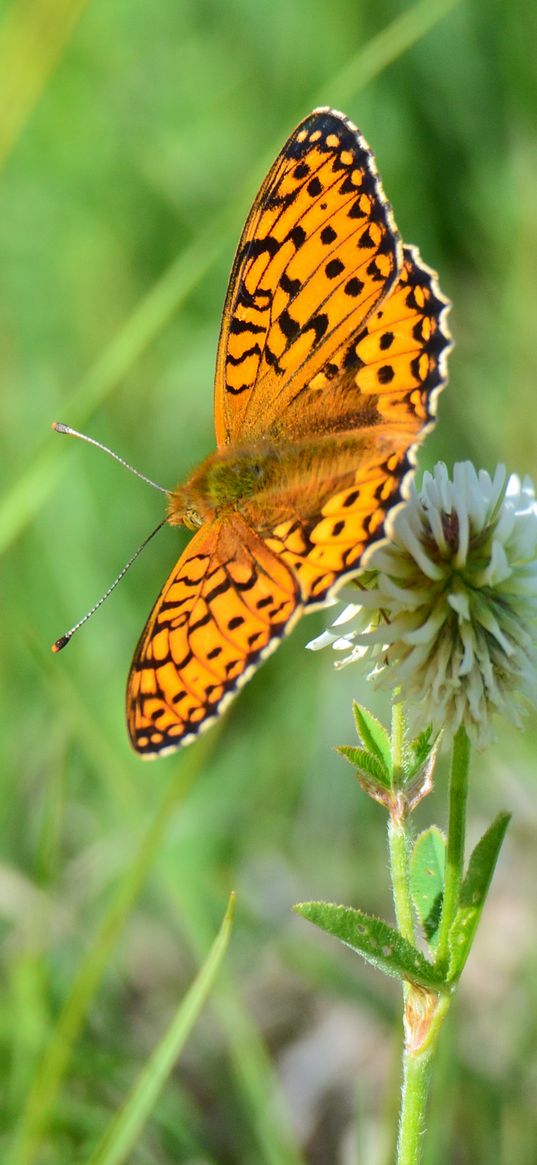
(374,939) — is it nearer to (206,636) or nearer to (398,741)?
(398,741)

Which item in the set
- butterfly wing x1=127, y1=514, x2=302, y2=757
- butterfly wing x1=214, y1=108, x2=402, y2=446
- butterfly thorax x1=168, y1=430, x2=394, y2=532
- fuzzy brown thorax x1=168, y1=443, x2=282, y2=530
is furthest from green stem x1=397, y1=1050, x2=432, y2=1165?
butterfly wing x1=214, y1=108, x2=402, y2=446

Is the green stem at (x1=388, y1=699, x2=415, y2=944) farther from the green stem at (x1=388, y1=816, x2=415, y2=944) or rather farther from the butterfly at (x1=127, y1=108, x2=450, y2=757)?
the butterfly at (x1=127, y1=108, x2=450, y2=757)

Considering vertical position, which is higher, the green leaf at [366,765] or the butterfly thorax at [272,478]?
the butterfly thorax at [272,478]

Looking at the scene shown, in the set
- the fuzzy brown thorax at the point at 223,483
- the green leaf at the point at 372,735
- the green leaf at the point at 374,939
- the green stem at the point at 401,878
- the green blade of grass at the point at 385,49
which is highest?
the green blade of grass at the point at 385,49

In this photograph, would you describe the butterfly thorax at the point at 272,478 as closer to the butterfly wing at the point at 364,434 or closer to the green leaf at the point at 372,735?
the butterfly wing at the point at 364,434

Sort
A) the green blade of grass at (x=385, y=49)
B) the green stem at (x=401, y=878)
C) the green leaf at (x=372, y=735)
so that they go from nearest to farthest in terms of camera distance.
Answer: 1. the green stem at (x=401, y=878)
2. the green leaf at (x=372, y=735)
3. the green blade of grass at (x=385, y=49)

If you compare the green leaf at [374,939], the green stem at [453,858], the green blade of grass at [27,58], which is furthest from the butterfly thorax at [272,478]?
the green blade of grass at [27,58]

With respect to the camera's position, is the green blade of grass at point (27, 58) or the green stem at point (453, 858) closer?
the green stem at point (453, 858)

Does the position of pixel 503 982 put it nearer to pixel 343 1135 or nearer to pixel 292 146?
pixel 343 1135
